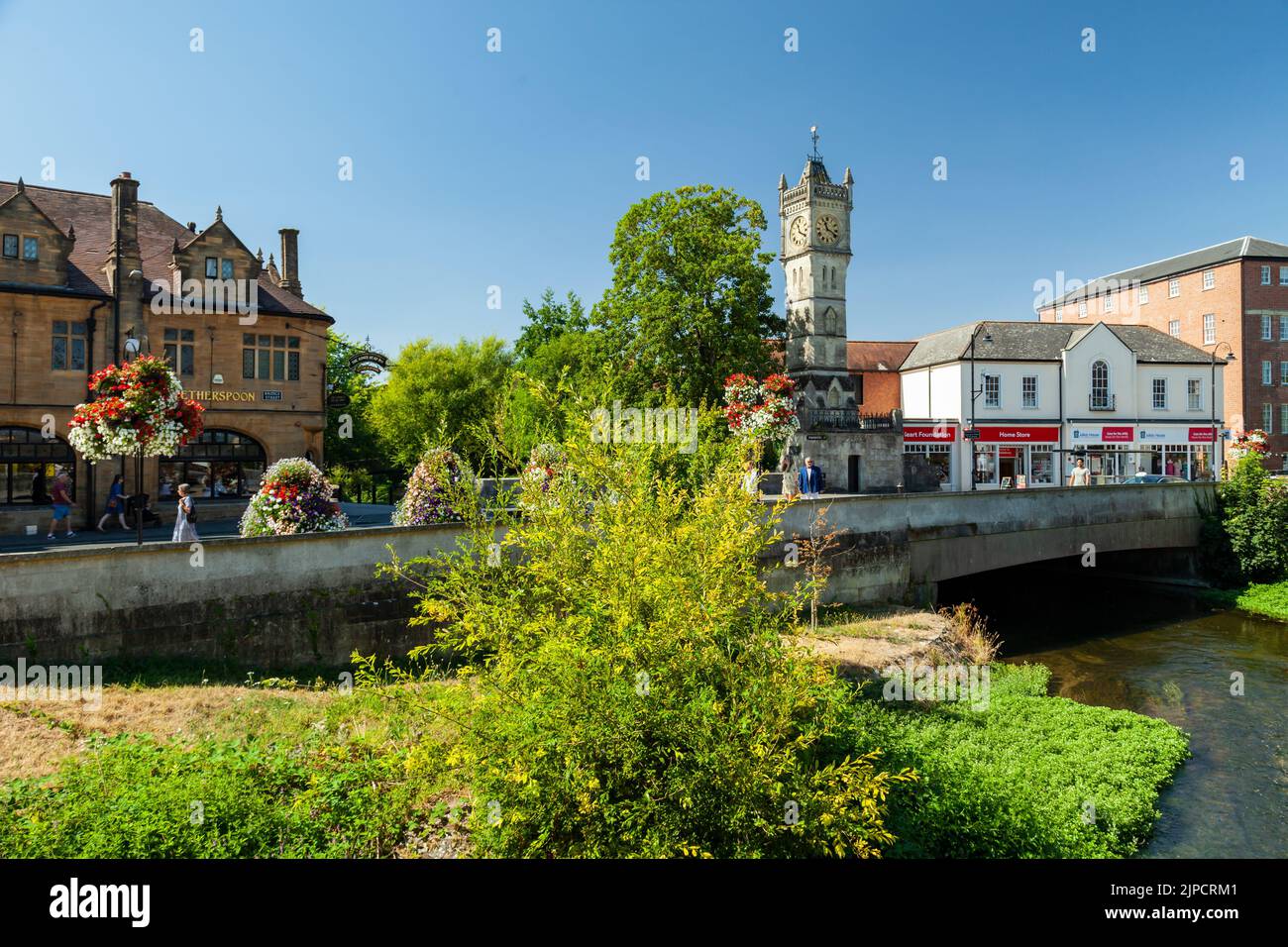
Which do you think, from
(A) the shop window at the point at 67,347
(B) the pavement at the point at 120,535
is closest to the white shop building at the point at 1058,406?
(B) the pavement at the point at 120,535

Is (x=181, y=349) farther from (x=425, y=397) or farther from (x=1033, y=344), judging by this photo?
(x=1033, y=344)

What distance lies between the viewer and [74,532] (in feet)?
74.6

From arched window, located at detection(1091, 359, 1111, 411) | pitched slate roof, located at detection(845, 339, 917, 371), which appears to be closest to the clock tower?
pitched slate roof, located at detection(845, 339, 917, 371)

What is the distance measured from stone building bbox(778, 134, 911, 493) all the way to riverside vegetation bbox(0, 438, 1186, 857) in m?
27.1

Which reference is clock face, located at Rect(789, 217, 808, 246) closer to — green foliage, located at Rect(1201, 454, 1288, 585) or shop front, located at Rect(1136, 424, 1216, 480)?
green foliage, located at Rect(1201, 454, 1288, 585)

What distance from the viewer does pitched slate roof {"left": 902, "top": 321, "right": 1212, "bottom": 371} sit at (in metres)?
44.1

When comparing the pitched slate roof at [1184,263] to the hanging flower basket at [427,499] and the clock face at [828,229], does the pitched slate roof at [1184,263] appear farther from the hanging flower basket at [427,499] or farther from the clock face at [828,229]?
the hanging flower basket at [427,499]

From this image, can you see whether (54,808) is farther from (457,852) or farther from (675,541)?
(675,541)

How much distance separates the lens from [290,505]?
15.2 m

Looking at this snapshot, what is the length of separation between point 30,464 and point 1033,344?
46.7m

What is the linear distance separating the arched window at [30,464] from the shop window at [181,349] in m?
4.09

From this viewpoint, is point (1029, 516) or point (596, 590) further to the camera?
point (1029, 516)

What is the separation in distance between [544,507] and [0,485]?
982 inches
